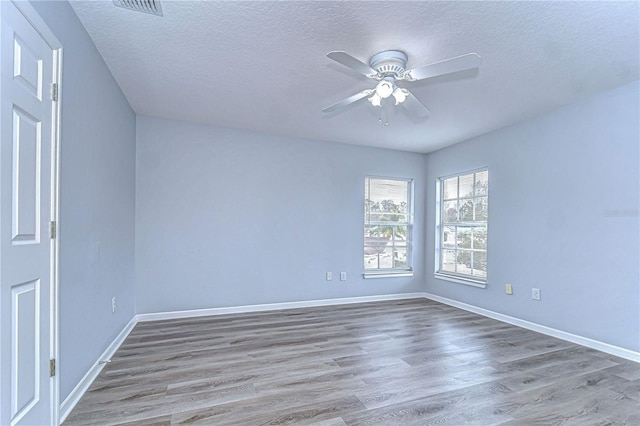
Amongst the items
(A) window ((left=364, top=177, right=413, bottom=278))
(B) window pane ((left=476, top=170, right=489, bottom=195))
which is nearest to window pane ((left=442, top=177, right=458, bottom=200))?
(B) window pane ((left=476, top=170, right=489, bottom=195))

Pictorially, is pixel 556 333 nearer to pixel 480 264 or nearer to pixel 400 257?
pixel 480 264

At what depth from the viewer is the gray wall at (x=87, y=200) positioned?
1.87 m

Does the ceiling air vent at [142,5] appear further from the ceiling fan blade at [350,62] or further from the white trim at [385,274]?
the white trim at [385,274]

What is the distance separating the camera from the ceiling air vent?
6.06 ft


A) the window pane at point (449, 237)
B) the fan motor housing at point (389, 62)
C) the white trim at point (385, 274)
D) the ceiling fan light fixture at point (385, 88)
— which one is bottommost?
the white trim at point (385, 274)

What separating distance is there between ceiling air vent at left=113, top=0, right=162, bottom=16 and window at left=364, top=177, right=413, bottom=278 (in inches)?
144

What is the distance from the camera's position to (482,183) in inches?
174

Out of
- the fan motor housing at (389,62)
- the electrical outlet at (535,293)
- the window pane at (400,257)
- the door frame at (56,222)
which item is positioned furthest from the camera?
the window pane at (400,257)

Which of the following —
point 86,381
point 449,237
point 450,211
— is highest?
point 450,211

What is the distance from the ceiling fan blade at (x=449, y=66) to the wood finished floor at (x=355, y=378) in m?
2.18

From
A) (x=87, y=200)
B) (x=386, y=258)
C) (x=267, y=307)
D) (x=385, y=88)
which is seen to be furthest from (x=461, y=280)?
(x=87, y=200)

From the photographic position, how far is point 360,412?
6.47ft

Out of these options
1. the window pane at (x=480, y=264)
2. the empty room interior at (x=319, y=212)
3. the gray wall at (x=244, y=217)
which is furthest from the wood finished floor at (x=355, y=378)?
the window pane at (x=480, y=264)

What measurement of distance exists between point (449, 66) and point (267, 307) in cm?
360
